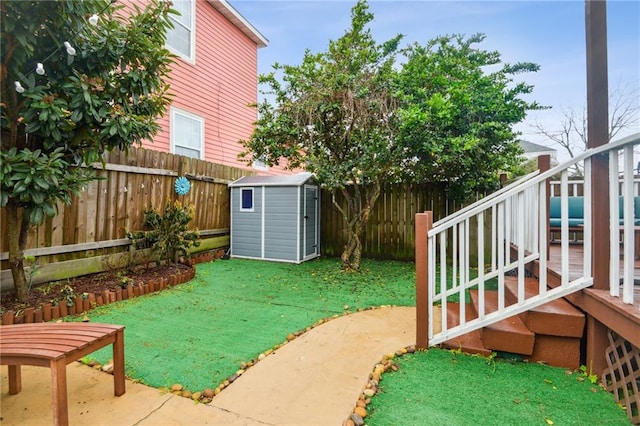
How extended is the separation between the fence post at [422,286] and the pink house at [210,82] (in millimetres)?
6240

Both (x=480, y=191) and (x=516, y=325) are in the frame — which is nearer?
(x=516, y=325)

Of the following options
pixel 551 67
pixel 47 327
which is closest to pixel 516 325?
pixel 47 327

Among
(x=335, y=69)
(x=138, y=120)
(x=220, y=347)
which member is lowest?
(x=220, y=347)

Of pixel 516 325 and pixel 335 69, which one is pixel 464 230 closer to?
pixel 516 325

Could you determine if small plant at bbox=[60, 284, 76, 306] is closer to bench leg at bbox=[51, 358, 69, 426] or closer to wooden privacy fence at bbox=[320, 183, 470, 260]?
bench leg at bbox=[51, 358, 69, 426]

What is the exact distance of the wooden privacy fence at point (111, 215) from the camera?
4008 mm

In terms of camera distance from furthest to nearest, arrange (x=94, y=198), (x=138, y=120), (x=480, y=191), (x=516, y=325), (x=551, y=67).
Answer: (x=551, y=67), (x=480, y=191), (x=94, y=198), (x=138, y=120), (x=516, y=325)

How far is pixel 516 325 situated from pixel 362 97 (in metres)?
3.89

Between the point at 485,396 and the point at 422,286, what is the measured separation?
0.87 meters

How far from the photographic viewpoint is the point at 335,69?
203 inches

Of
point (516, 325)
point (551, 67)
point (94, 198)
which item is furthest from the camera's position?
point (551, 67)

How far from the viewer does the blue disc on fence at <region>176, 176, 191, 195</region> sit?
6051 mm

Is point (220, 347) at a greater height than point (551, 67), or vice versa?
point (551, 67)

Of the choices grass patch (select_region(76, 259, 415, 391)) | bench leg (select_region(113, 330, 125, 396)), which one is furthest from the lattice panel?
bench leg (select_region(113, 330, 125, 396))
